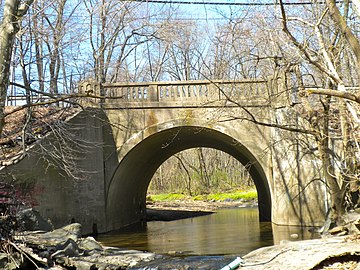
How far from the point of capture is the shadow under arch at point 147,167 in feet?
50.6

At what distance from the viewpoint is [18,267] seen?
323 inches

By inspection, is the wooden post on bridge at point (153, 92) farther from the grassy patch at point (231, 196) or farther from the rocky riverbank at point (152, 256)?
the grassy patch at point (231, 196)

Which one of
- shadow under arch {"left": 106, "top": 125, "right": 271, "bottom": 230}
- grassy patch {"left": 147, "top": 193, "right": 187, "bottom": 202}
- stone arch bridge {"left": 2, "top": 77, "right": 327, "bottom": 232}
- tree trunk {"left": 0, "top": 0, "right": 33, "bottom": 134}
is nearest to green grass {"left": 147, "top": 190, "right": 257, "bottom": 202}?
grassy patch {"left": 147, "top": 193, "right": 187, "bottom": 202}

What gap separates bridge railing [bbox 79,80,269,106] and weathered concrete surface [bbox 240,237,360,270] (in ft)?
23.1

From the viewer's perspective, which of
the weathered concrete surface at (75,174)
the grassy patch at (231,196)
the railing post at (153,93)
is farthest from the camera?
the grassy patch at (231,196)

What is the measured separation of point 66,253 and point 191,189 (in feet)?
75.6

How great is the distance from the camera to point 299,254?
7.41 m

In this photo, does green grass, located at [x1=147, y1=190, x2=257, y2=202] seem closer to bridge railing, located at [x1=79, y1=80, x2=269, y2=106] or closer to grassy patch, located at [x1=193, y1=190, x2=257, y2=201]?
grassy patch, located at [x1=193, y1=190, x2=257, y2=201]

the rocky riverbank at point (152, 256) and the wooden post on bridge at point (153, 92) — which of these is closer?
the rocky riverbank at point (152, 256)

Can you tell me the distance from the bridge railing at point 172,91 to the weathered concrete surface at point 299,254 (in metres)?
7.04

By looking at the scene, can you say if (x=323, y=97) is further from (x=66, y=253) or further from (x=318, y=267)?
(x=66, y=253)

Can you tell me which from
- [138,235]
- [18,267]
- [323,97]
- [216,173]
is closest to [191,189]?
[216,173]

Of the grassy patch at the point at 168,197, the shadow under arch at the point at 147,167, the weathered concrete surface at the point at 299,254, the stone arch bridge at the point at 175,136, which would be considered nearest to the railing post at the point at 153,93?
the stone arch bridge at the point at 175,136

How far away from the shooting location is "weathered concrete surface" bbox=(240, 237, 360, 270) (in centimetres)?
688
